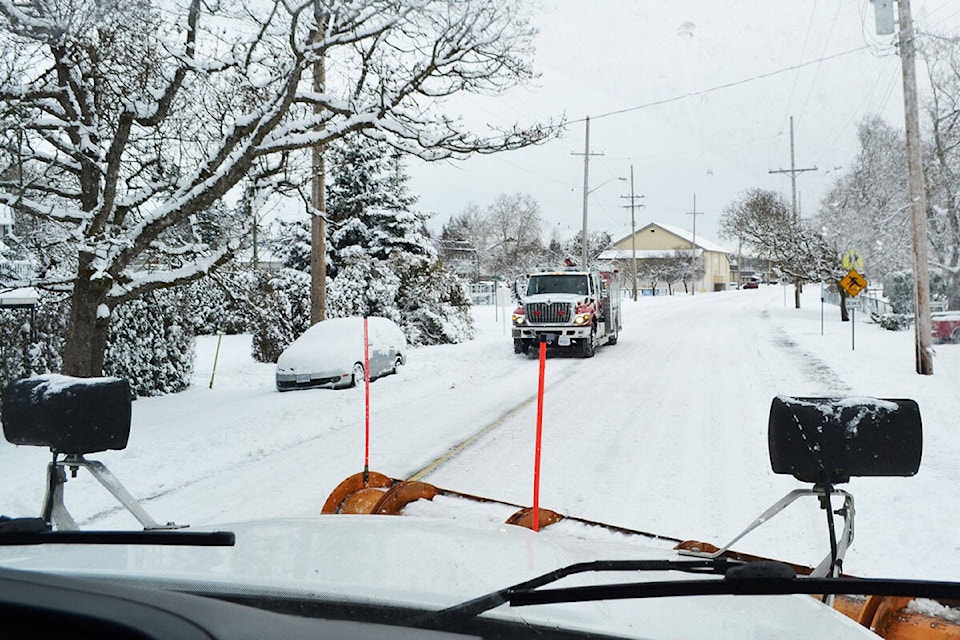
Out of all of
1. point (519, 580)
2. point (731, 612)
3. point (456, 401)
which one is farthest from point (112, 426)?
point (456, 401)

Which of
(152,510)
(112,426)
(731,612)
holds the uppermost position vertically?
(112,426)

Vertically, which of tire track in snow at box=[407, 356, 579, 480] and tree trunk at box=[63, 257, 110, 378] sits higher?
tree trunk at box=[63, 257, 110, 378]

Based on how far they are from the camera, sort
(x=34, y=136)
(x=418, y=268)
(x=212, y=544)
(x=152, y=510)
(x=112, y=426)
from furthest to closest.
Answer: (x=418, y=268)
(x=34, y=136)
(x=152, y=510)
(x=112, y=426)
(x=212, y=544)

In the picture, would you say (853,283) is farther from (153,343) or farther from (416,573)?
(416,573)

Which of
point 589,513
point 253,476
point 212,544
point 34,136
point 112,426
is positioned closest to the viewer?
point 212,544

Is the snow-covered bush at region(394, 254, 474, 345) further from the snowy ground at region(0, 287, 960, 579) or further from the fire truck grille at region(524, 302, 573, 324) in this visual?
the snowy ground at region(0, 287, 960, 579)

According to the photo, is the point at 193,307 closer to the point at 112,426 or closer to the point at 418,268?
the point at 418,268

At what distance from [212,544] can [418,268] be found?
25953 millimetres

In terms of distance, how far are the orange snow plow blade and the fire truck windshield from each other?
58.5 ft

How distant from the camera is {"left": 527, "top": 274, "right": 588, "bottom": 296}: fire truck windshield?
2239 centimetres

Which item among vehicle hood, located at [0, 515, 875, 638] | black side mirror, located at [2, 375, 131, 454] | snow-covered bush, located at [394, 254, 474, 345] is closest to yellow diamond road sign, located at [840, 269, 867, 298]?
snow-covered bush, located at [394, 254, 474, 345]

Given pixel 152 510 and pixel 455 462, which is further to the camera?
pixel 455 462

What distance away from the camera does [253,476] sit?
28.2 ft

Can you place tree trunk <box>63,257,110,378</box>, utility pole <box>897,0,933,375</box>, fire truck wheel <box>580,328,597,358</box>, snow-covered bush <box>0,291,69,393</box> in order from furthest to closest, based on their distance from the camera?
fire truck wheel <box>580,328,597,358</box>
utility pole <box>897,0,933,375</box>
snow-covered bush <box>0,291,69,393</box>
tree trunk <box>63,257,110,378</box>
